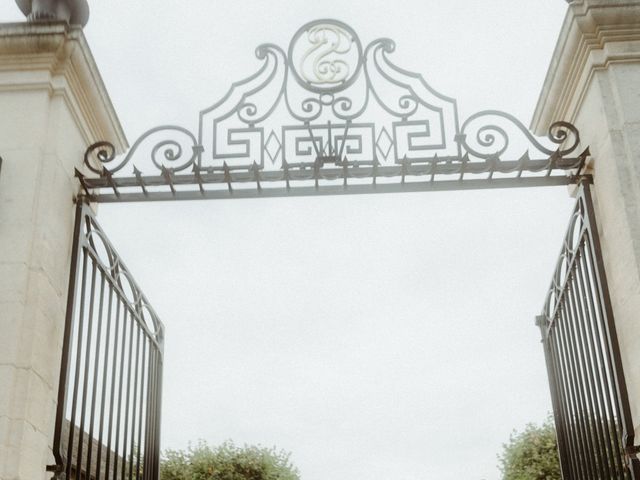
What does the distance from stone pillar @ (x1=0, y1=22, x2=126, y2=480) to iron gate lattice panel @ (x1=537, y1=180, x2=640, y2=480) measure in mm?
3295

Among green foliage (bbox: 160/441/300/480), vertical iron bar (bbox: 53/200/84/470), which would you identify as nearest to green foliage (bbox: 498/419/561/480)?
green foliage (bbox: 160/441/300/480)

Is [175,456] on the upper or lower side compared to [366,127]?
upper

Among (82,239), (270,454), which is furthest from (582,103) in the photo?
(270,454)

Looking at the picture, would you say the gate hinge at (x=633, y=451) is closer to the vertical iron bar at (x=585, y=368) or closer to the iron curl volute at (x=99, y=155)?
the vertical iron bar at (x=585, y=368)

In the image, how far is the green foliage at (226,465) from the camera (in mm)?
28266

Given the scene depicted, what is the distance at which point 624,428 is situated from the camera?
15.3 feet

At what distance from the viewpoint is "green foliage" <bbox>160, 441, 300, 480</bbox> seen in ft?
92.7

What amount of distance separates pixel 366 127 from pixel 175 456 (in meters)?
25.0

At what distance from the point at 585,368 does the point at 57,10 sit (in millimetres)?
4278

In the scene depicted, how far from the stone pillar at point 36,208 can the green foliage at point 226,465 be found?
940 inches

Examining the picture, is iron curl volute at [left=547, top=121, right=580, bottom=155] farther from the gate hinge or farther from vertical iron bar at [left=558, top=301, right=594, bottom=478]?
the gate hinge

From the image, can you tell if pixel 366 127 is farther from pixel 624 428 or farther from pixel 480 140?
pixel 624 428

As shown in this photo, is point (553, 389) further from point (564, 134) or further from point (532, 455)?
point (532, 455)

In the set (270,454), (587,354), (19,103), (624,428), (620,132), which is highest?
(270,454)
